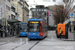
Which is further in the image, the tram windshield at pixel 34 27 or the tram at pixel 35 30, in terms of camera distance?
the tram windshield at pixel 34 27

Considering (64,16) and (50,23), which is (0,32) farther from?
(50,23)

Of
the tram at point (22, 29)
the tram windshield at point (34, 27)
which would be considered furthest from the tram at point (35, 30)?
the tram at point (22, 29)

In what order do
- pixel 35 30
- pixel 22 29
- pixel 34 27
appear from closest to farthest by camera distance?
pixel 35 30, pixel 34 27, pixel 22 29

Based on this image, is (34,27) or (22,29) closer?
(34,27)

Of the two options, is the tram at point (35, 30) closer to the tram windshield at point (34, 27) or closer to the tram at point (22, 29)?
the tram windshield at point (34, 27)

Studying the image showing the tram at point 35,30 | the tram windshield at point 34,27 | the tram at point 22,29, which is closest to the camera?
the tram at point 35,30

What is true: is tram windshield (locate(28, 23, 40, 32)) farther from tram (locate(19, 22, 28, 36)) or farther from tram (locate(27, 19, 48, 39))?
tram (locate(19, 22, 28, 36))

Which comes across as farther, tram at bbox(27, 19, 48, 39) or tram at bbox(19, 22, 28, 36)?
tram at bbox(19, 22, 28, 36)

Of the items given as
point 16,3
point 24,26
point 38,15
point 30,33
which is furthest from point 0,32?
point 38,15

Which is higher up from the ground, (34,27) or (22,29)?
(34,27)

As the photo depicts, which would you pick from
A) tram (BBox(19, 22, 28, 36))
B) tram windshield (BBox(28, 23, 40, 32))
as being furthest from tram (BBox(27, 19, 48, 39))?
tram (BBox(19, 22, 28, 36))

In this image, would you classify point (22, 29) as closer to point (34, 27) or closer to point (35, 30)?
point (34, 27)

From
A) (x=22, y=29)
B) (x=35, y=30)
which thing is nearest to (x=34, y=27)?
(x=35, y=30)

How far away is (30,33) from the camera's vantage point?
27.2 meters
